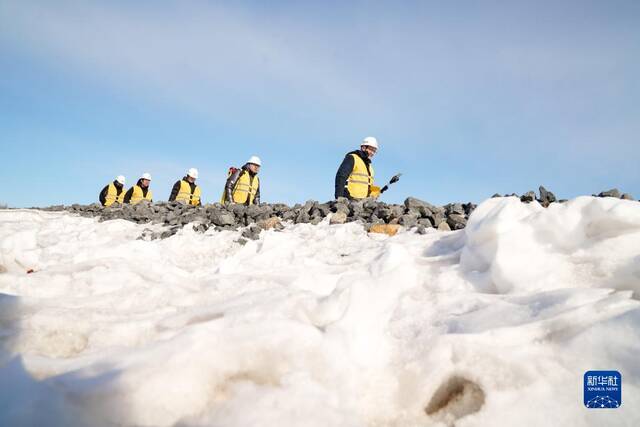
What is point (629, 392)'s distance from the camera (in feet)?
5.66

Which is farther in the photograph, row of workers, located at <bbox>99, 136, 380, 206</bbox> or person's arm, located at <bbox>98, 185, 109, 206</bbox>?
person's arm, located at <bbox>98, 185, 109, 206</bbox>

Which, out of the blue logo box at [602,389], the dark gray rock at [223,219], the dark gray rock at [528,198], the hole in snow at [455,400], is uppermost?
the dark gray rock at [528,198]

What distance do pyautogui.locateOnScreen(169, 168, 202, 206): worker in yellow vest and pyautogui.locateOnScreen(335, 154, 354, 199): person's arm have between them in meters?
8.92

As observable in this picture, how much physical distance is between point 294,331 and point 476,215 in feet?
7.02

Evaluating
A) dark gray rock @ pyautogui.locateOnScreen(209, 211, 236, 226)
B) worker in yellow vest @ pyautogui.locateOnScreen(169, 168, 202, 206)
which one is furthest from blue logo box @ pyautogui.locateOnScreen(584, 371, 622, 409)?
worker in yellow vest @ pyautogui.locateOnScreen(169, 168, 202, 206)

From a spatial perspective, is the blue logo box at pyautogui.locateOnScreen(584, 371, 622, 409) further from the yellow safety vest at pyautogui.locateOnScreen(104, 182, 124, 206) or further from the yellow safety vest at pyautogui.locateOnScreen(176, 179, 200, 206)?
the yellow safety vest at pyautogui.locateOnScreen(104, 182, 124, 206)

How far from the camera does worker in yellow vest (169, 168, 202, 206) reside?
1712cm

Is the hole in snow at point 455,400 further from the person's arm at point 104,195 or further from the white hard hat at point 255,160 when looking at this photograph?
the person's arm at point 104,195

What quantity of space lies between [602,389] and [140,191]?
2036cm

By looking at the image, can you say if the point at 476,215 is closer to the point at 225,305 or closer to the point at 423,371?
the point at 423,371

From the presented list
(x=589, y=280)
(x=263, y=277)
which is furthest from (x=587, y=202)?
(x=263, y=277)

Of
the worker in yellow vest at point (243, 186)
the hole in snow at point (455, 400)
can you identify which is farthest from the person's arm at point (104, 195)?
the hole in snow at point (455, 400)

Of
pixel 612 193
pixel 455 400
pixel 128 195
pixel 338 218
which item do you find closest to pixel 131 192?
pixel 128 195

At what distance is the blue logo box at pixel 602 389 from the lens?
1.68 m
